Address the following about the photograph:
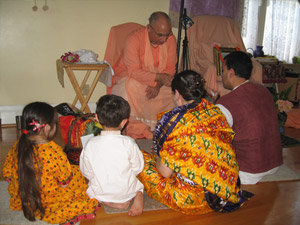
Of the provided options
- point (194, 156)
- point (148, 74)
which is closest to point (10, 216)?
point (194, 156)

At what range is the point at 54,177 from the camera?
1511 mm

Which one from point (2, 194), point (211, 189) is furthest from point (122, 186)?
point (2, 194)

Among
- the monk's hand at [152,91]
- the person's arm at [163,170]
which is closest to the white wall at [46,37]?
the monk's hand at [152,91]

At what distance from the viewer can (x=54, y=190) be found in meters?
1.54

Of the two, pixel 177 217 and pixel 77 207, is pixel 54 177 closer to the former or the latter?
pixel 77 207

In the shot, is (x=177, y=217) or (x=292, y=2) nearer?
(x=177, y=217)

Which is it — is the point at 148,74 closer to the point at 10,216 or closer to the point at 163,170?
the point at 163,170

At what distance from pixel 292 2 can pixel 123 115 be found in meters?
5.35

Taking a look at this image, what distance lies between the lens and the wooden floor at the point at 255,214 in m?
1.59

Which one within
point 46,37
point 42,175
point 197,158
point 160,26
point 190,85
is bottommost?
point 42,175

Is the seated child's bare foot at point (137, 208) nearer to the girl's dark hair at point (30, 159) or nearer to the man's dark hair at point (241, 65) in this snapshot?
the girl's dark hair at point (30, 159)

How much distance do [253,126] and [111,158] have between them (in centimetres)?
98

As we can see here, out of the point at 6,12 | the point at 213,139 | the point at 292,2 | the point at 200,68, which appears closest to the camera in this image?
the point at 213,139

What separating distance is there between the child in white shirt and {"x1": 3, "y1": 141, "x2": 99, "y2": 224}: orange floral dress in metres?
0.08
